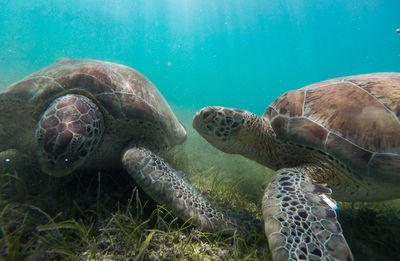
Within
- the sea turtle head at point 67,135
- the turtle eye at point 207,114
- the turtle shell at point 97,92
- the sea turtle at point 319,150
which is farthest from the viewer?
the turtle eye at point 207,114

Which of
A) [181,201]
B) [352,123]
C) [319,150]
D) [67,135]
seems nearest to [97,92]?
[67,135]

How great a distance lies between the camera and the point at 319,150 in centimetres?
195

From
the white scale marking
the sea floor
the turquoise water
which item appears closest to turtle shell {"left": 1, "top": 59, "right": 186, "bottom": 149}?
the sea floor

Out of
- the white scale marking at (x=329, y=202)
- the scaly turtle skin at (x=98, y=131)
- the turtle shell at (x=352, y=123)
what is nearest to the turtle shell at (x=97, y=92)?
the scaly turtle skin at (x=98, y=131)

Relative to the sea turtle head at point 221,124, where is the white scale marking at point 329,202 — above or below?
below

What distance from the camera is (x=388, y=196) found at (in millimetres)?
1995

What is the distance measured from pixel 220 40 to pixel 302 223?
392 feet

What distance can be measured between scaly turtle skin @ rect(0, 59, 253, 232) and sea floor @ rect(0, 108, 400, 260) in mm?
167

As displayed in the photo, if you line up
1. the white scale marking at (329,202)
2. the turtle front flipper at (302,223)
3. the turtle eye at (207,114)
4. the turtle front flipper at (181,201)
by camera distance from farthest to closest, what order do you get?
the turtle eye at (207,114)
the turtle front flipper at (181,201)
the white scale marking at (329,202)
the turtle front flipper at (302,223)

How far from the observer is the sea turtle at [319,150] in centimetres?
131

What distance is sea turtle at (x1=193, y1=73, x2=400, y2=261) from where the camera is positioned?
1.31 meters

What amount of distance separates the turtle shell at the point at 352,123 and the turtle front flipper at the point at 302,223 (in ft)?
1.60

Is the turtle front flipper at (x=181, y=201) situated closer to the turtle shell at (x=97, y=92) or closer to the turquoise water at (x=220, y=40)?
the turtle shell at (x=97, y=92)

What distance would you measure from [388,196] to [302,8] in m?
98.8
